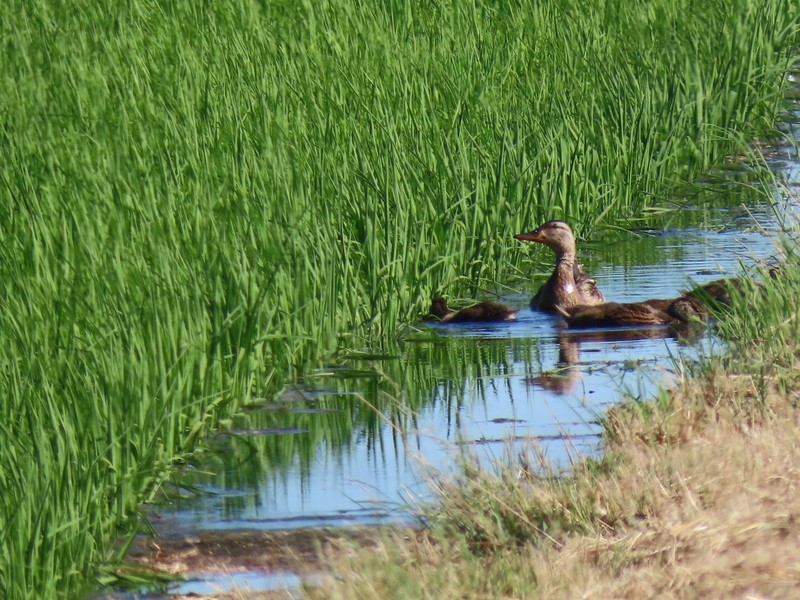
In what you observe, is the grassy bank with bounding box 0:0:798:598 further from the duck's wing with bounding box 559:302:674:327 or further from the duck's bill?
the duck's wing with bounding box 559:302:674:327

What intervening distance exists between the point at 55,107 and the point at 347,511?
4.15 meters

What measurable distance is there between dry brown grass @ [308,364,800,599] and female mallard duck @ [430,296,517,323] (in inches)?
115

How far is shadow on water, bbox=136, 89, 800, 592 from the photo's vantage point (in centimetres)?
594

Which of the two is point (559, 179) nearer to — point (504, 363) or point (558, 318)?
point (558, 318)

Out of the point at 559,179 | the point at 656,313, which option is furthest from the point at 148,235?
the point at 559,179

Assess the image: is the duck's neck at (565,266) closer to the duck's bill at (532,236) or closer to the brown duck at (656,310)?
the duck's bill at (532,236)

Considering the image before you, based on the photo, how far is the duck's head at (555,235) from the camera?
31.2 feet

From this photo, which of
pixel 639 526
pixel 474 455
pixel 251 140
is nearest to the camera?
pixel 639 526

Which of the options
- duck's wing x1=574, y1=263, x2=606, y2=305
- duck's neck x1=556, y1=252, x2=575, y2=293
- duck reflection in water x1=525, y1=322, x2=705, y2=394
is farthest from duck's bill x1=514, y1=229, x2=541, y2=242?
duck reflection in water x1=525, y1=322, x2=705, y2=394

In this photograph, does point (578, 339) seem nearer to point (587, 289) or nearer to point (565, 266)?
point (587, 289)

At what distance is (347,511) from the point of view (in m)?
5.82

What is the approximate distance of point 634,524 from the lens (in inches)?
198

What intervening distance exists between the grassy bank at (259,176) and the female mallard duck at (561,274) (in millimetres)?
332

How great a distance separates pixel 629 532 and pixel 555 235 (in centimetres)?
469
